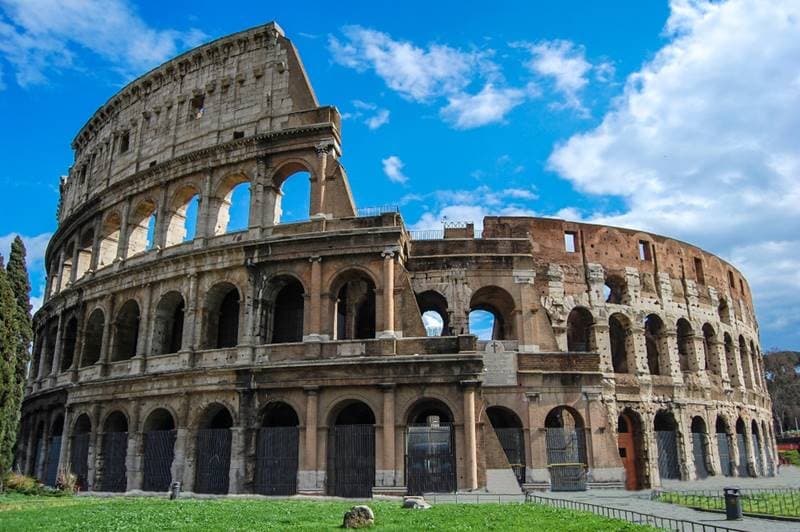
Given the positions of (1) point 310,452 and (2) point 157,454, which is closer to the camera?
(1) point 310,452

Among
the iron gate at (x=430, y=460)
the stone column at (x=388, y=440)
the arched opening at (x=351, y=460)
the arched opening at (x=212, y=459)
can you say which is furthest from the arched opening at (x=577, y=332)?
the arched opening at (x=212, y=459)

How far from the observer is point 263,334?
21203mm

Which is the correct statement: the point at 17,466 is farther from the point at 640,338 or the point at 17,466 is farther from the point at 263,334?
the point at 640,338

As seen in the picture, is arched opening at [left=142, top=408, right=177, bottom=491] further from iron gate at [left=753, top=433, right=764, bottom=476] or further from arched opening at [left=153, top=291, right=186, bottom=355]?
iron gate at [left=753, top=433, right=764, bottom=476]

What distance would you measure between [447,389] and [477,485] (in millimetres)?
2844

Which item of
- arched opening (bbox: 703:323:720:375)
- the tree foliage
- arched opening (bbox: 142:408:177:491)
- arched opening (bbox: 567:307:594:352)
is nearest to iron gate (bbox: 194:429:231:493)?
arched opening (bbox: 142:408:177:491)

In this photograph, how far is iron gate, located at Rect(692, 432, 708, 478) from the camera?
26703 mm

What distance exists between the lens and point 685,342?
28969mm

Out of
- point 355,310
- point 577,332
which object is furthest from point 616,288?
point 355,310

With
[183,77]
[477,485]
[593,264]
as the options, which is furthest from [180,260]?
[593,264]

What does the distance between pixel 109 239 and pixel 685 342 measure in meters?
26.6

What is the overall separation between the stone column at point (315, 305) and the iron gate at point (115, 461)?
829cm

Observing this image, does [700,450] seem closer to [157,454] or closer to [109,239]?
[157,454]

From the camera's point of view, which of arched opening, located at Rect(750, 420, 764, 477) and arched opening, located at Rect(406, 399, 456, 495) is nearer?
arched opening, located at Rect(406, 399, 456, 495)
